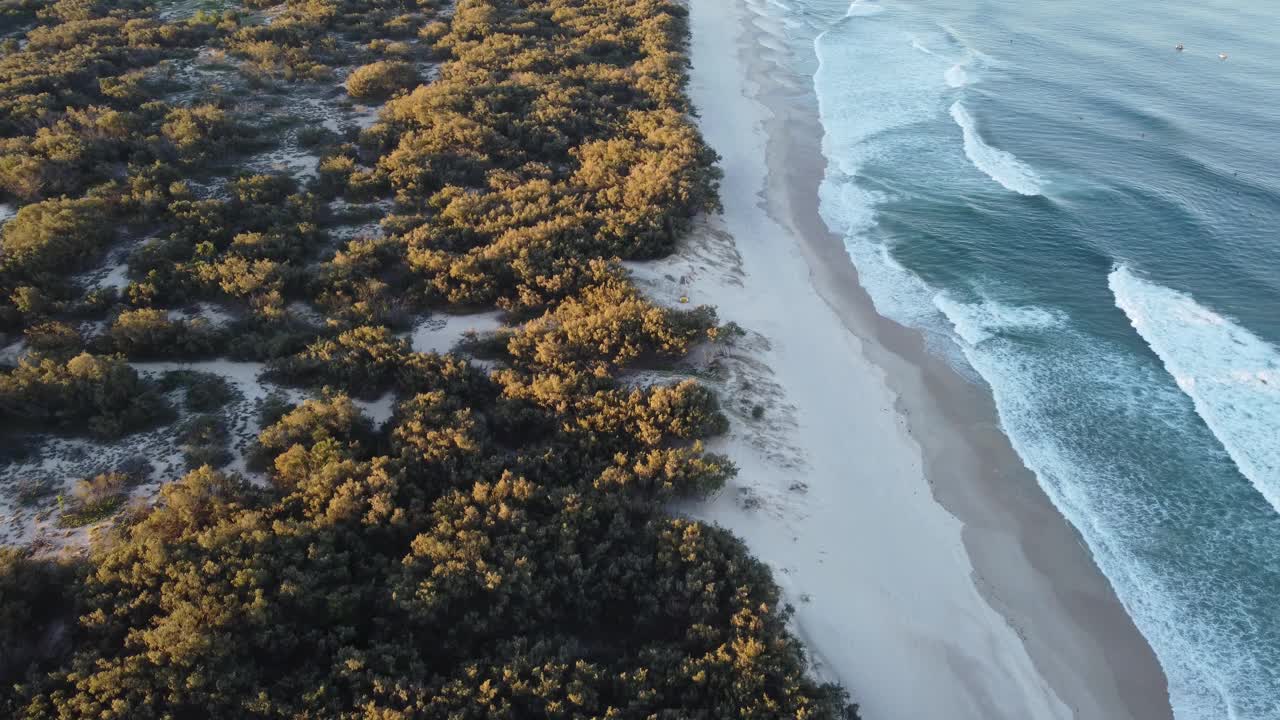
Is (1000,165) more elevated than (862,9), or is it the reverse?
(862,9)

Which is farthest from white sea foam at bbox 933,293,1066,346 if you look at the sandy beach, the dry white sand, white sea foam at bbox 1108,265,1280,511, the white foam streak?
the white foam streak

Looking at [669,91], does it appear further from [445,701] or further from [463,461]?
[445,701]

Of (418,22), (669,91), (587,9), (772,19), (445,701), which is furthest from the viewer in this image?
(772,19)

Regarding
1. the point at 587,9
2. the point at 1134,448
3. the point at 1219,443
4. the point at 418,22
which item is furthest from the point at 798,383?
→ the point at 587,9

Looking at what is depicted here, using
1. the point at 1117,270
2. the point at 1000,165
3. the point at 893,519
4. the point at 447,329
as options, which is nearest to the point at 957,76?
the point at 1000,165

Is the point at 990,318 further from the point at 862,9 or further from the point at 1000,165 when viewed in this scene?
the point at 862,9
